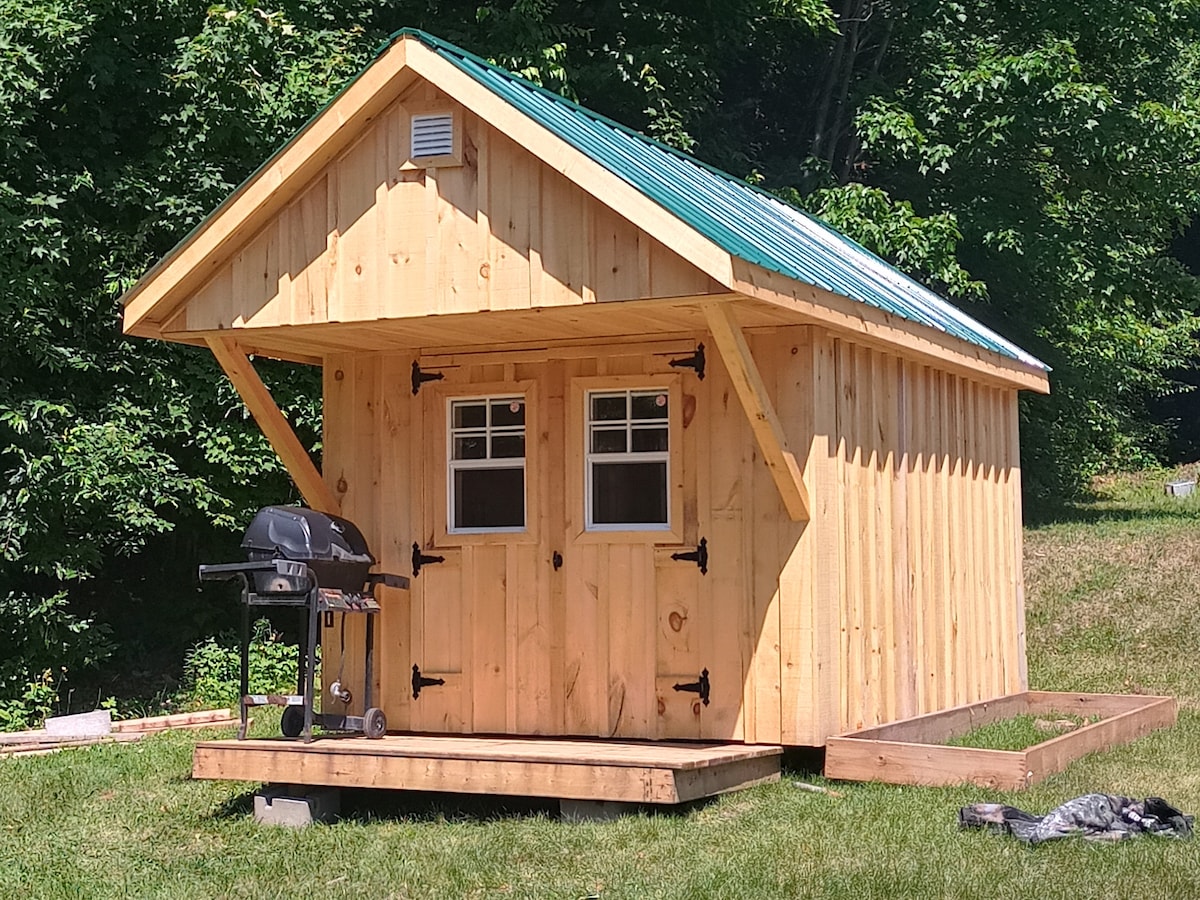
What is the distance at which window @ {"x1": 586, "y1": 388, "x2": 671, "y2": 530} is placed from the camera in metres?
9.69

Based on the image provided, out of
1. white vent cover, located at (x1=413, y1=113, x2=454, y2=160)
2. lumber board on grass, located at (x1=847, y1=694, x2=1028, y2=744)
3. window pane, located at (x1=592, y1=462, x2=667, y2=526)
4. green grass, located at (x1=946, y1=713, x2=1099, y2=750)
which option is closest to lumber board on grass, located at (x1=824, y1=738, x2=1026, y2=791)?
lumber board on grass, located at (x1=847, y1=694, x2=1028, y2=744)

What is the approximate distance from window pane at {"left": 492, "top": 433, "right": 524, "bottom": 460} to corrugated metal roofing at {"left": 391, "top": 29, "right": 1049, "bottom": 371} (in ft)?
5.85

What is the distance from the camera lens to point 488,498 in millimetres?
10102

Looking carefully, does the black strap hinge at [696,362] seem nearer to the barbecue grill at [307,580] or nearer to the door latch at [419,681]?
the barbecue grill at [307,580]

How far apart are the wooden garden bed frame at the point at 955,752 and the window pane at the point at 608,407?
2221 millimetres

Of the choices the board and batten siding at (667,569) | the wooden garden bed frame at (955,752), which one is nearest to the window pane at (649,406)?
the board and batten siding at (667,569)

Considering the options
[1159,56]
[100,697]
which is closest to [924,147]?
[1159,56]

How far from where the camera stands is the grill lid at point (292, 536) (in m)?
9.14

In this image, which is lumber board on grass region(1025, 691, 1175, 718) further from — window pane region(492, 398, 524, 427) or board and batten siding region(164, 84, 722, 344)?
board and batten siding region(164, 84, 722, 344)

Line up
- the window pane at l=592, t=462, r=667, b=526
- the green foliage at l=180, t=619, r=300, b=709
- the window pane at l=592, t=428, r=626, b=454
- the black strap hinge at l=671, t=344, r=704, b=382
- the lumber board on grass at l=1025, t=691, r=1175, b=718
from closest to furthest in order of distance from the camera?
1. the black strap hinge at l=671, t=344, r=704, b=382
2. the window pane at l=592, t=462, r=667, b=526
3. the window pane at l=592, t=428, r=626, b=454
4. the lumber board on grass at l=1025, t=691, r=1175, b=718
5. the green foliage at l=180, t=619, r=300, b=709

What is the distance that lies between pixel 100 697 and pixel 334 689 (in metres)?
6.74

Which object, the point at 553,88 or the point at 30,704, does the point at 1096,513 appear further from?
the point at 30,704

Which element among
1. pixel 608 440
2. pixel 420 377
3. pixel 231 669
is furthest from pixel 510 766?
pixel 231 669

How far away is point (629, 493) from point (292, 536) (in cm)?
194
